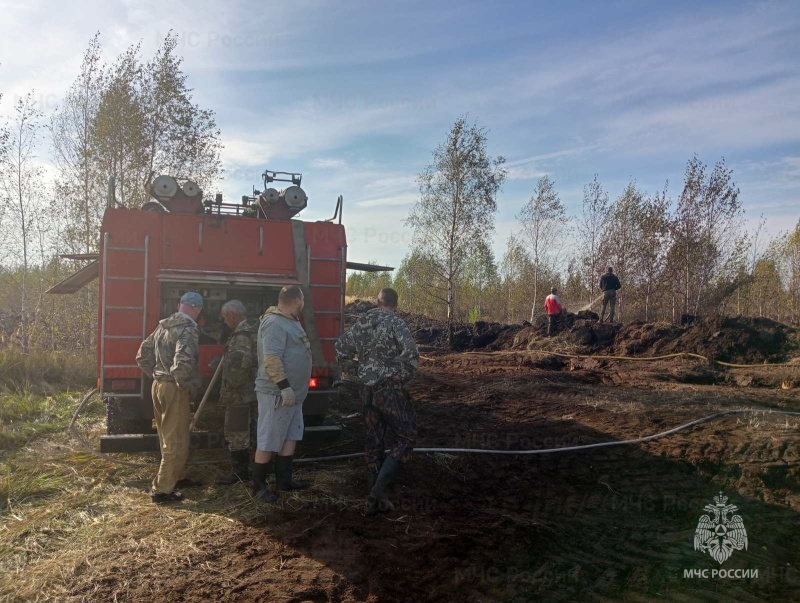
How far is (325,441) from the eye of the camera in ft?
19.8

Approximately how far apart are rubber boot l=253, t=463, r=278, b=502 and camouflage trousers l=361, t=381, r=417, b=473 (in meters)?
0.89

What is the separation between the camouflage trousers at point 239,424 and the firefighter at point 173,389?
38 cm

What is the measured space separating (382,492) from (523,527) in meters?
1.15

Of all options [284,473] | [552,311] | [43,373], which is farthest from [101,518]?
[552,311]

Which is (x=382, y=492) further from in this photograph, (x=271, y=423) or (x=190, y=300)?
(x=190, y=300)

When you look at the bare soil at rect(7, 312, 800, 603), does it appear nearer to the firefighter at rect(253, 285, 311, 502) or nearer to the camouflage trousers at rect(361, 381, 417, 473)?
the firefighter at rect(253, 285, 311, 502)

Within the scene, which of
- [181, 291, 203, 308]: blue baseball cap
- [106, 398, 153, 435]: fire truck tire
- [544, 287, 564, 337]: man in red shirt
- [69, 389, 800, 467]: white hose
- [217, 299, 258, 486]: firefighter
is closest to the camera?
[181, 291, 203, 308]: blue baseball cap

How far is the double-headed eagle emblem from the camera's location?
4180mm

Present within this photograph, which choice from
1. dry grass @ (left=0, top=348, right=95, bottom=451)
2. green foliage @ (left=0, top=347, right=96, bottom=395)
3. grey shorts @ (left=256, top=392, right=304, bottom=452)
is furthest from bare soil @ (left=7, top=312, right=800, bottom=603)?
green foliage @ (left=0, top=347, right=96, bottom=395)

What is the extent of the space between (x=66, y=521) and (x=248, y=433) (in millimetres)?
1585

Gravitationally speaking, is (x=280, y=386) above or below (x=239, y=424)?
above

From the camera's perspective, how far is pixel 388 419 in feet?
16.0

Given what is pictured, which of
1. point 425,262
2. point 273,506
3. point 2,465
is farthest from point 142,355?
point 425,262

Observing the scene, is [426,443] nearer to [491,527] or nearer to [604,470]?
[604,470]
